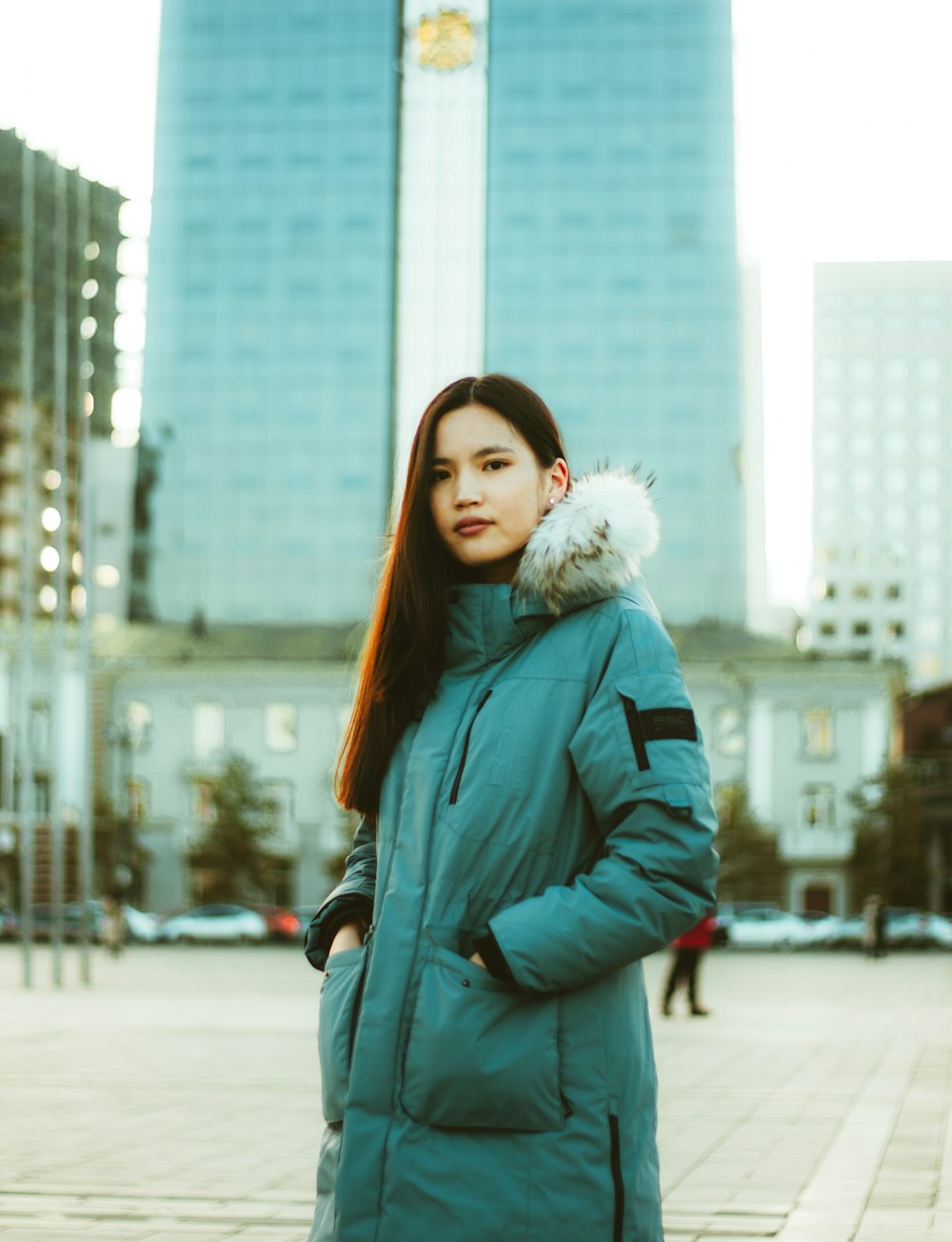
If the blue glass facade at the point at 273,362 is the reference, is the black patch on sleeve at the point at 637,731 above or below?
Result: below

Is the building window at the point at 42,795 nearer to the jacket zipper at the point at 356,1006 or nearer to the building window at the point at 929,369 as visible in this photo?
the jacket zipper at the point at 356,1006

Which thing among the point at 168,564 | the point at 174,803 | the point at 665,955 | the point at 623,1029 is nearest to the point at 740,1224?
the point at 623,1029

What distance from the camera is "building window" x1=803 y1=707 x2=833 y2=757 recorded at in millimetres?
61312

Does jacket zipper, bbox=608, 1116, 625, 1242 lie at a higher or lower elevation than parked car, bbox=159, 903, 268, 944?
higher

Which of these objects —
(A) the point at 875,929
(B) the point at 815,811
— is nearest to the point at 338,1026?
(A) the point at 875,929

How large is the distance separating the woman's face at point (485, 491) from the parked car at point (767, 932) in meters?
45.5

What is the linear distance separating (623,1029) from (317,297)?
76817 mm

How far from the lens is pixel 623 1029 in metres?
2.55

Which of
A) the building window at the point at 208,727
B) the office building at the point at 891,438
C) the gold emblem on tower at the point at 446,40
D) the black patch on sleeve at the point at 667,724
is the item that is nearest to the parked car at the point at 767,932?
the building window at the point at 208,727

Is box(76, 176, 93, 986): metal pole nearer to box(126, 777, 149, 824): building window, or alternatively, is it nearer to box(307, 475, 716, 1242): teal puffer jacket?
box(307, 475, 716, 1242): teal puffer jacket

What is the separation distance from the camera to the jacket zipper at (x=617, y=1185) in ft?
8.02

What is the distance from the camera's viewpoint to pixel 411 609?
2842 millimetres

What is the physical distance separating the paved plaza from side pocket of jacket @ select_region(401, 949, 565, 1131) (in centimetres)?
20

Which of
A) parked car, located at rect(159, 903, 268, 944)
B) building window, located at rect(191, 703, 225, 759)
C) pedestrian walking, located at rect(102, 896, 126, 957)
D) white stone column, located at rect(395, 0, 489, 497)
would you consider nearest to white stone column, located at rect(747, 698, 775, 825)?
building window, located at rect(191, 703, 225, 759)
